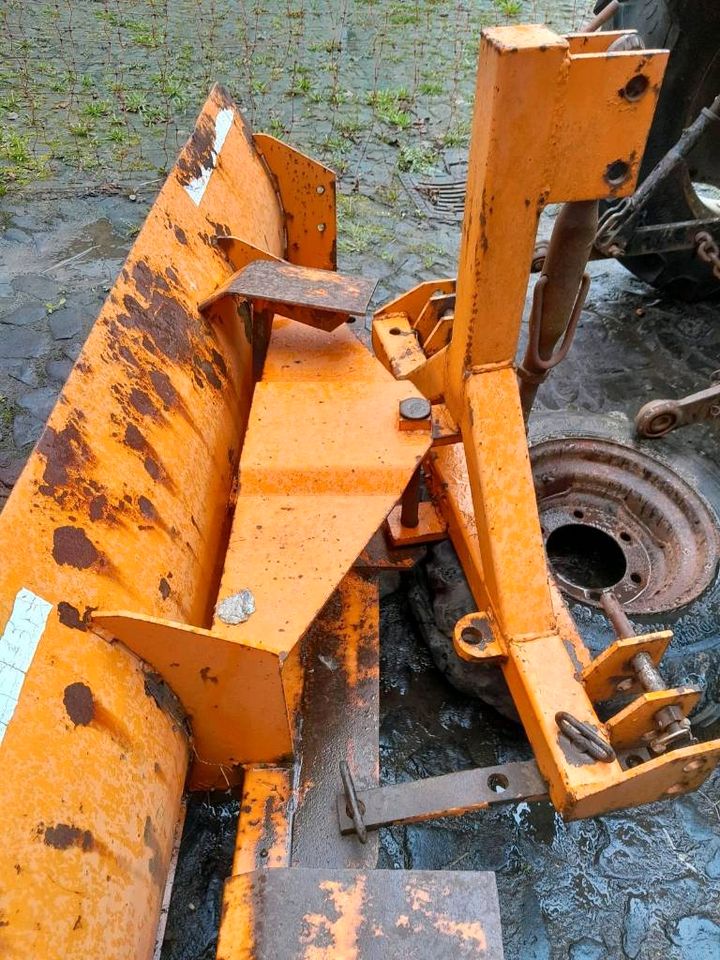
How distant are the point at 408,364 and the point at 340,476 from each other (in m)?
0.70

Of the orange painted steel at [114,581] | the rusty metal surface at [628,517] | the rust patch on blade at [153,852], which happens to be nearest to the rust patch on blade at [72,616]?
the orange painted steel at [114,581]

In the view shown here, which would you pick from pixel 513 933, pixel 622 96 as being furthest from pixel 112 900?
pixel 622 96

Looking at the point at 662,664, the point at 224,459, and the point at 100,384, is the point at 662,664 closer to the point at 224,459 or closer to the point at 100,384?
the point at 224,459

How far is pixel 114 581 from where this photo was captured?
146 cm

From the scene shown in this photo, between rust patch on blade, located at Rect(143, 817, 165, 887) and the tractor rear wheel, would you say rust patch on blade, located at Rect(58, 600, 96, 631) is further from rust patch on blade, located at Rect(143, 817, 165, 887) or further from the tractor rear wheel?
the tractor rear wheel

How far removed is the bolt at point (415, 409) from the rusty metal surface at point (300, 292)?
1.12ft

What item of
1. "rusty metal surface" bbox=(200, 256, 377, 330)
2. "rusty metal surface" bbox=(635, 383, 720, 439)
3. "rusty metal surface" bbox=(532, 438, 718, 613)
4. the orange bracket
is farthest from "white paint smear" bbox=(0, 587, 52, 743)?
"rusty metal surface" bbox=(635, 383, 720, 439)

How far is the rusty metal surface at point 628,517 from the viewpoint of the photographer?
266 cm

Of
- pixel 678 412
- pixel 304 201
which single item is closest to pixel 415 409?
pixel 304 201

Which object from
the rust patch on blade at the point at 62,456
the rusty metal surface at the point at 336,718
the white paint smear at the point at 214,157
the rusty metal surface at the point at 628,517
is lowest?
the rusty metal surface at the point at 628,517

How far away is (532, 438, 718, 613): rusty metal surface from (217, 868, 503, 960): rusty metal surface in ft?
4.73

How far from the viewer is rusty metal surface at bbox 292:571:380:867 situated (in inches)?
63.8

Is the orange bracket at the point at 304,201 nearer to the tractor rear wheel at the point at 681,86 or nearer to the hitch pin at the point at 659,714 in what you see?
the tractor rear wheel at the point at 681,86

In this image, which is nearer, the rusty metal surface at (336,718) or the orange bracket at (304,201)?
the rusty metal surface at (336,718)
